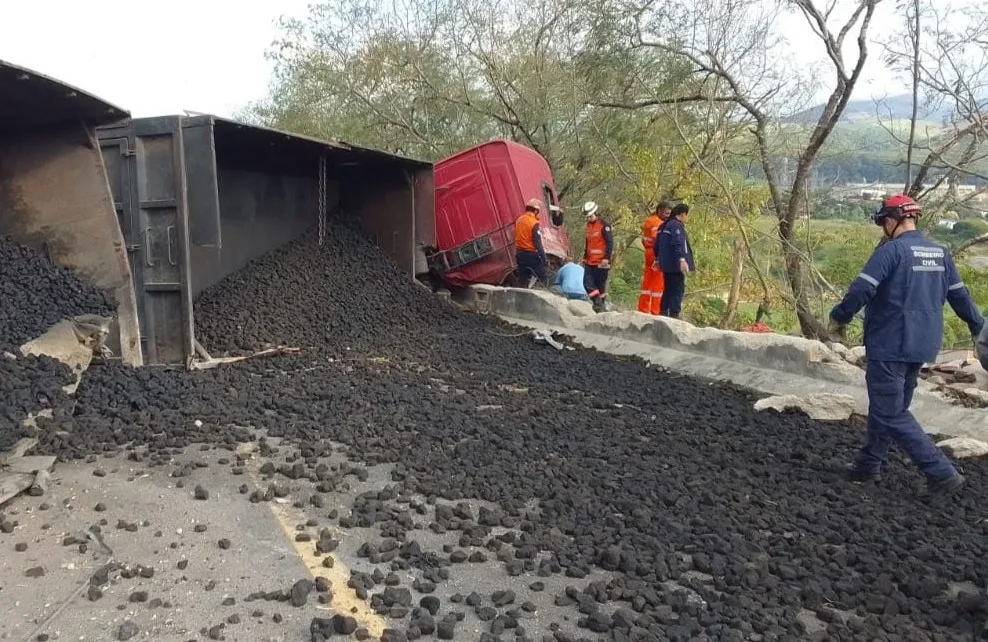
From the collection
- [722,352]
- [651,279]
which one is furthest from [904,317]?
[651,279]

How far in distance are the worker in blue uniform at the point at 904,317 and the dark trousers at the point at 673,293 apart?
5.00 meters

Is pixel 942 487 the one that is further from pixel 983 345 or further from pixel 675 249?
pixel 675 249

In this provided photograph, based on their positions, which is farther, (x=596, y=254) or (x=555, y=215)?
(x=555, y=215)

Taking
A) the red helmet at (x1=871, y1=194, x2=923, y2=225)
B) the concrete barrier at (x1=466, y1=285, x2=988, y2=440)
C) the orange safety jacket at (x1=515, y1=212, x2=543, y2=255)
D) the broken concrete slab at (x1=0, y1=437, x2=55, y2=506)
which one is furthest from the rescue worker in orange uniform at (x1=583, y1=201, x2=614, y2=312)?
the broken concrete slab at (x1=0, y1=437, x2=55, y2=506)

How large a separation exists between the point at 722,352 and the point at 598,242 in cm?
379

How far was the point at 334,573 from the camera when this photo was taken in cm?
313

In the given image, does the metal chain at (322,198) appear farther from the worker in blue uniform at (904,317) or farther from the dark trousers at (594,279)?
the worker in blue uniform at (904,317)

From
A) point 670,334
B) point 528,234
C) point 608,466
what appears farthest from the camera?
point 528,234

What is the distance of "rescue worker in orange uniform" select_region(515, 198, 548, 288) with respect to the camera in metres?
9.68

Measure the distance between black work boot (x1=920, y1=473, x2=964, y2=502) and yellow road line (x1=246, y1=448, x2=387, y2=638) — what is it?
122 inches

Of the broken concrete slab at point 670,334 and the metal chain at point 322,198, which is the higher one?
the metal chain at point 322,198

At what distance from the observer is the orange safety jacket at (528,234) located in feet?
31.7

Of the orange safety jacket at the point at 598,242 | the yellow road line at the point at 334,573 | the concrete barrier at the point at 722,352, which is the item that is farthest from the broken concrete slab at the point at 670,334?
the yellow road line at the point at 334,573

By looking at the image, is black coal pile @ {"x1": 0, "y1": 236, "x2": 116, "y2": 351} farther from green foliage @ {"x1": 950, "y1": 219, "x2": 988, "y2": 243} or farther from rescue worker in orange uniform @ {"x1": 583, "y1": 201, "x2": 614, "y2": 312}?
green foliage @ {"x1": 950, "y1": 219, "x2": 988, "y2": 243}
